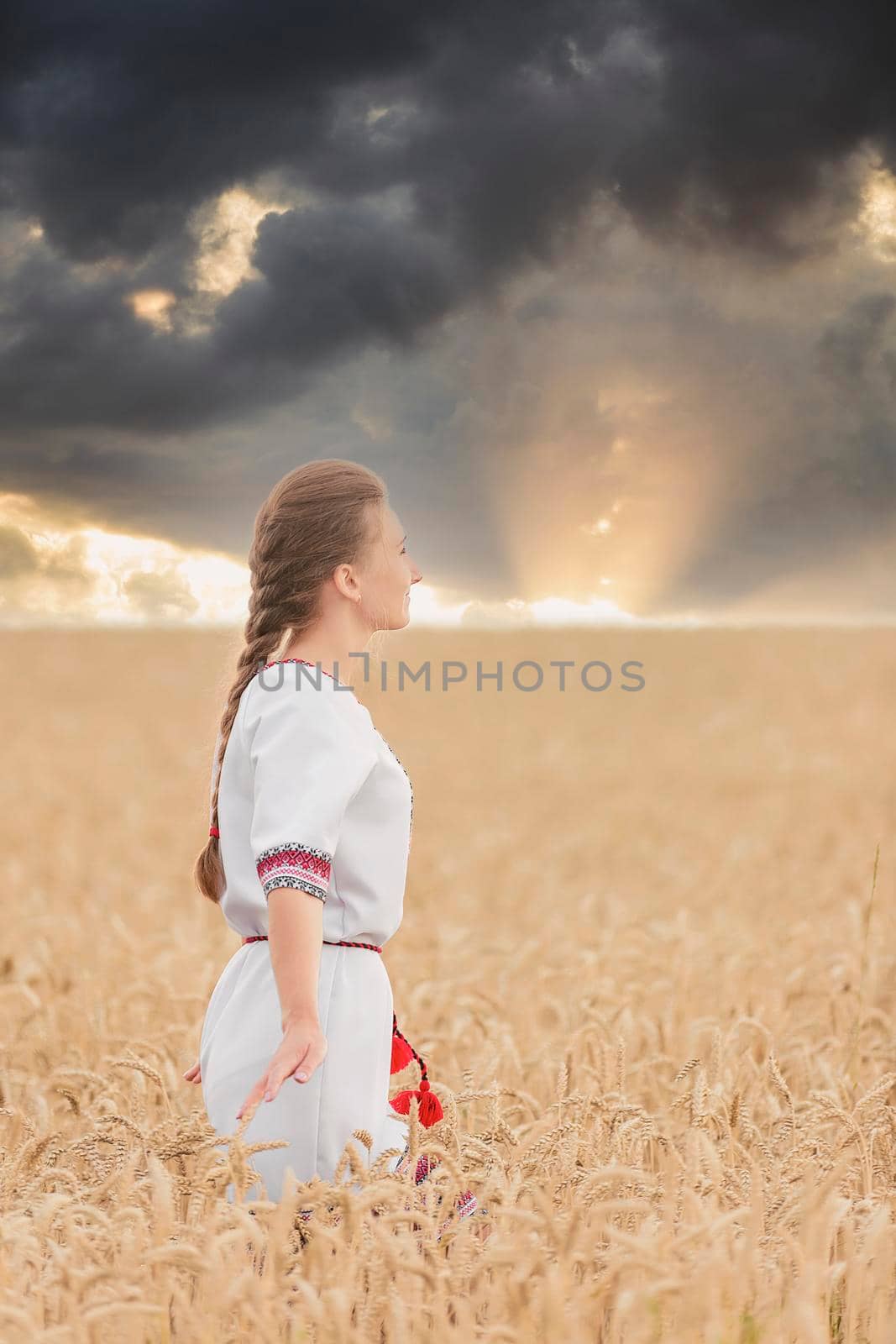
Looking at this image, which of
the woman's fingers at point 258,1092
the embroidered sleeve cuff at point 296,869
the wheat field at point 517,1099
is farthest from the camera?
the embroidered sleeve cuff at point 296,869

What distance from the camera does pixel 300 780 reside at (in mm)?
2600

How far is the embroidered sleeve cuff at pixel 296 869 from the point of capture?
2.50 meters

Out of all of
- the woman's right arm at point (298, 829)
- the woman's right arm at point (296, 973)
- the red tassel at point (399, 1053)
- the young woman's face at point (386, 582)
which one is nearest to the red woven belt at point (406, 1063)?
the red tassel at point (399, 1053)

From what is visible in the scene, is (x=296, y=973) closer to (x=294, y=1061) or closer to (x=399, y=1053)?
(x=294, y=1061)

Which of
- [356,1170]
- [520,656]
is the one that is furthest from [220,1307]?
[520,656]

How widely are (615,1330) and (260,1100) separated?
2.52 ft

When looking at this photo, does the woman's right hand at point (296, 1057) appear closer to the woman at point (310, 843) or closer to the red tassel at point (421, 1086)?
the woman at point (310, 843)

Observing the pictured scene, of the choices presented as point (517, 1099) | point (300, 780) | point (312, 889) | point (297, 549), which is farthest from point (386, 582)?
point (517, 1099)

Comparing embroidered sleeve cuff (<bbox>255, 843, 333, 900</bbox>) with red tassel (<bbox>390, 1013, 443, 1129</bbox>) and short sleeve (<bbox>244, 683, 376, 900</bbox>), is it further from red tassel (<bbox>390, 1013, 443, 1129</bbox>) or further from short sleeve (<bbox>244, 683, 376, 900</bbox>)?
red tassel (<bbox>390, 1013, 443, 1129</bbox>)

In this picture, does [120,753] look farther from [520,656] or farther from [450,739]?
[520,656]

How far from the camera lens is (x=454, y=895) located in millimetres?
10234

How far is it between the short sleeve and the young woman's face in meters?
0.27

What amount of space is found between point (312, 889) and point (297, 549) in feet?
2.66

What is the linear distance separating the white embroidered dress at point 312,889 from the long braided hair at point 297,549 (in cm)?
10
